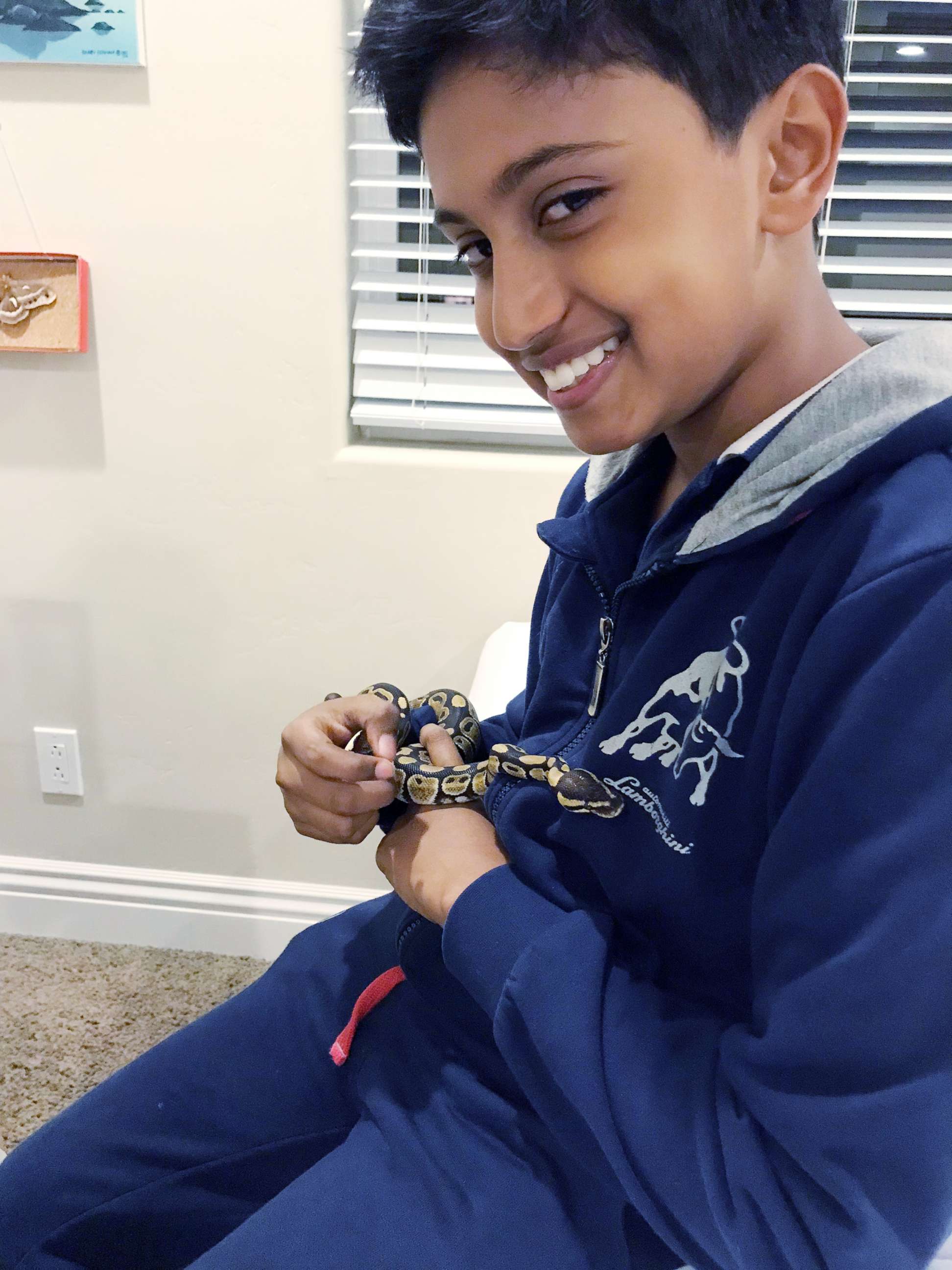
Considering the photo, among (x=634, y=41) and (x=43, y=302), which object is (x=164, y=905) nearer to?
(x=43, y=302)

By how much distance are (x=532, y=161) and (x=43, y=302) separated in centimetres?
137

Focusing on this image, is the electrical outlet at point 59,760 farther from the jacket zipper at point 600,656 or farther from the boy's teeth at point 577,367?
the boy's teeth at point 577,367

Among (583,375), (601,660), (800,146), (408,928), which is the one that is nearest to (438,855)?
(408,928)

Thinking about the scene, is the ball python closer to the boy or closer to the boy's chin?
the boy

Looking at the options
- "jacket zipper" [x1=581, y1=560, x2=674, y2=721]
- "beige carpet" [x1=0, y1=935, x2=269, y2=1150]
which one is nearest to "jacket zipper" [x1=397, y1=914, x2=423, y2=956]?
"jacket zipper" [x1=581, y1=560, x2=674, y2=721]

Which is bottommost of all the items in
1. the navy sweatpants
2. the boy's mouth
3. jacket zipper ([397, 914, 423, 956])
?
the navy sweatpants

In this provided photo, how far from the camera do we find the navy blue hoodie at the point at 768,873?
56cm

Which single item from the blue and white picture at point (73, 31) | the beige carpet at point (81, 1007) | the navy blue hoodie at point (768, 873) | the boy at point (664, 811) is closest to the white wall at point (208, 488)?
the blue and white picture at point (73, 31)

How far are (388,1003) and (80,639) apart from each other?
52.0 inches

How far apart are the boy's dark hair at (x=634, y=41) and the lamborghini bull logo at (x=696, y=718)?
16.0 inches

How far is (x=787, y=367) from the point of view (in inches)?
31.6

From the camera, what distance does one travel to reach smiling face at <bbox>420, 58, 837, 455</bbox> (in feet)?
2.26

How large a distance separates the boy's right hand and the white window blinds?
93 centimetres

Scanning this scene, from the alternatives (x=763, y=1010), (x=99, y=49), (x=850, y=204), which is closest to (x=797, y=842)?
(x=763, y=1010)
